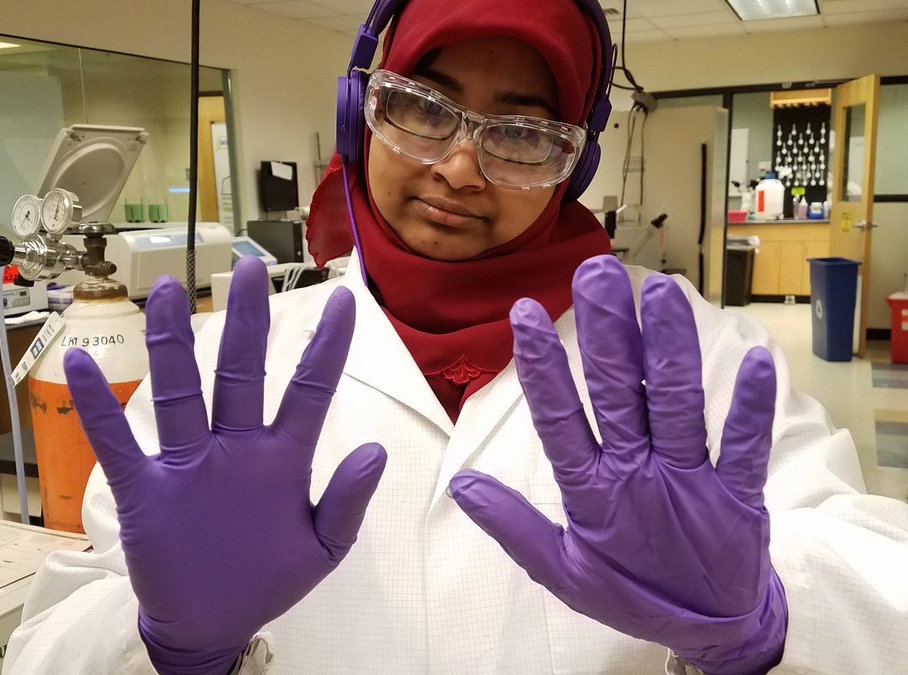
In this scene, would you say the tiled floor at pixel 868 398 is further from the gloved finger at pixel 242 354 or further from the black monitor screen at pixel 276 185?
the black monitor screen at pixel 276 185

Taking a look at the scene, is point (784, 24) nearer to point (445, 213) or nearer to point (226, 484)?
point (445, 213)

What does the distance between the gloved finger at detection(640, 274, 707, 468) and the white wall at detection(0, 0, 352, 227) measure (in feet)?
15.4

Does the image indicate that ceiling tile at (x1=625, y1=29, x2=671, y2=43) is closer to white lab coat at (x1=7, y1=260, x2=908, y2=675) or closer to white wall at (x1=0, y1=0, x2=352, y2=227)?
white wall at (x1=0, y1=0, x2=352, y2=227)

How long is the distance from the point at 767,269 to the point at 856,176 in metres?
1.94

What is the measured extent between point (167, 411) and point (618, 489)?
0.41 m

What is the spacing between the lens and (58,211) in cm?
130

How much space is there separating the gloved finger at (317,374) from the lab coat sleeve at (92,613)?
25 cm

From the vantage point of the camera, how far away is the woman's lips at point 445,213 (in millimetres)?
1044

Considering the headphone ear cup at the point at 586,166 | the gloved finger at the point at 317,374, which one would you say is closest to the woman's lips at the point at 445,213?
the headphone ear cup at the point at 586,166

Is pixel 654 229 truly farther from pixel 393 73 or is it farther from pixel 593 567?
pixel 593 567

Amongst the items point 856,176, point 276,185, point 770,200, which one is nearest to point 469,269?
point 276,185

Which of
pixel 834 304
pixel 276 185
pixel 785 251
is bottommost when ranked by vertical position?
pixel 834 304

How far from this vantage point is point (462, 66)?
101 cm

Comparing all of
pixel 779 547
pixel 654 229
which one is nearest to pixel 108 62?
pixel 654 229
